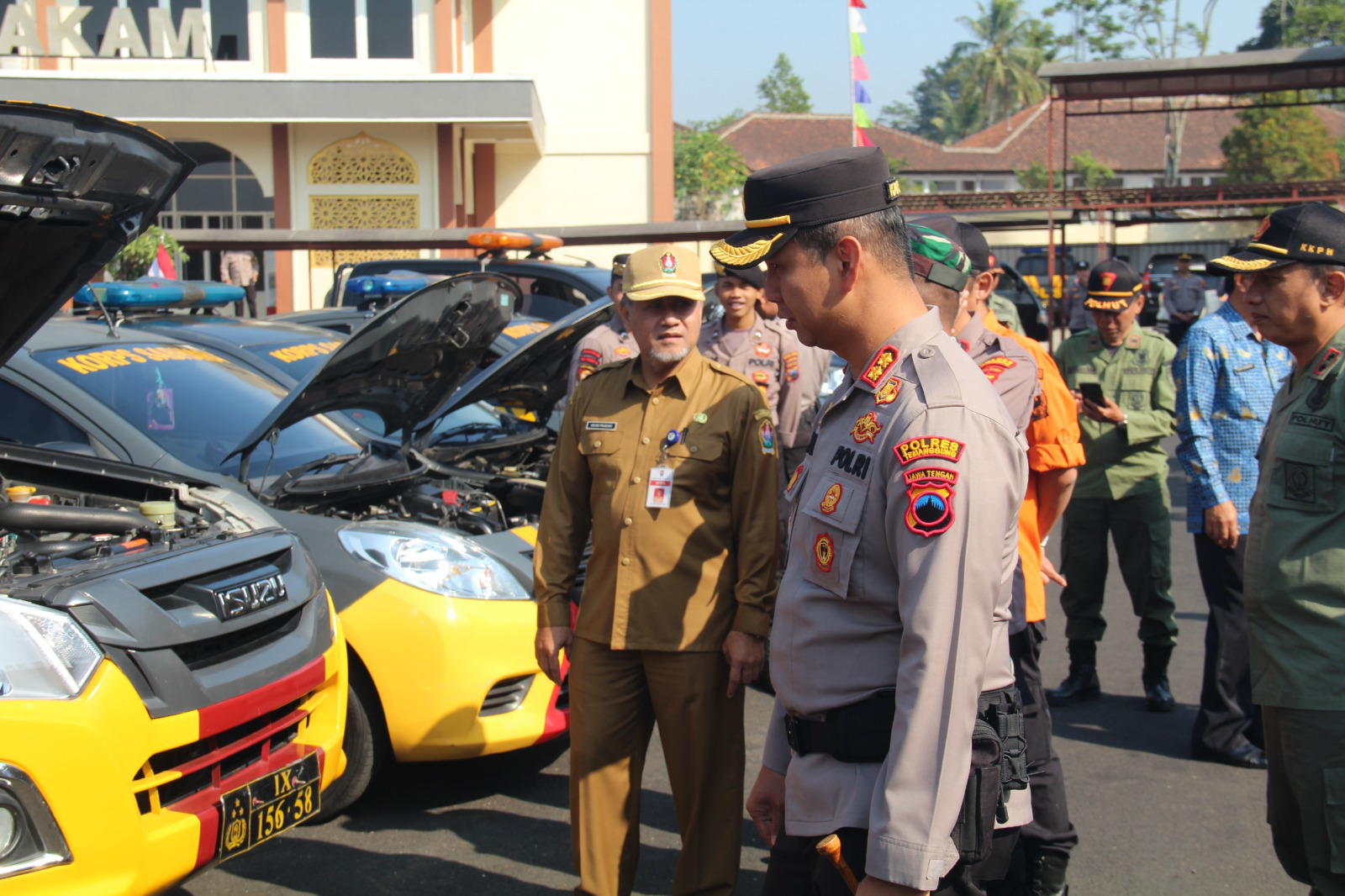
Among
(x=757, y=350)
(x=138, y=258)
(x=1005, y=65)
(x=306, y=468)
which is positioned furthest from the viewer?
(x=1005, y=65)

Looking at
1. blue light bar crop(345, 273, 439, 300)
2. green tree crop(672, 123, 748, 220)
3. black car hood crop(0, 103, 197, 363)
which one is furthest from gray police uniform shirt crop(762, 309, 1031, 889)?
green tree crop(672, 123, 748, 220)

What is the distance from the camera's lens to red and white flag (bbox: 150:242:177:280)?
10938mm

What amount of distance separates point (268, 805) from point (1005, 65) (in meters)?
68.6

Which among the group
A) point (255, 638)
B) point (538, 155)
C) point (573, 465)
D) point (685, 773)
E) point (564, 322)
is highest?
→ point (538, 155)

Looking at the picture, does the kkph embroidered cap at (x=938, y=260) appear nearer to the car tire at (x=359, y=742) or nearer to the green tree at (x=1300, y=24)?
the car tire at (x=359, y=742)

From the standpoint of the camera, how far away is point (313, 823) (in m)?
4.09

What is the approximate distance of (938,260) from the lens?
2832 millimetres

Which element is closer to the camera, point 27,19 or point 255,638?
point 255,638

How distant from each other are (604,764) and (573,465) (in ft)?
2.64

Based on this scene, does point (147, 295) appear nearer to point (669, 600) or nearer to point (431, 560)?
A: point (431, 560)

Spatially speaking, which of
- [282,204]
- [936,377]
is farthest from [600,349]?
[282,204]

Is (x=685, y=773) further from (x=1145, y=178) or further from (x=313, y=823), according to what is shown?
(x=1145, y=178)

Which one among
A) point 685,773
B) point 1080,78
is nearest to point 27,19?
point 1080,78

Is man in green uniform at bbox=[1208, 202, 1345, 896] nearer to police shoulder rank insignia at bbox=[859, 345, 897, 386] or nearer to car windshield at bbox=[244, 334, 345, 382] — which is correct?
police shoulder rank insignia at bbox=[859, 345, 897, 386]
